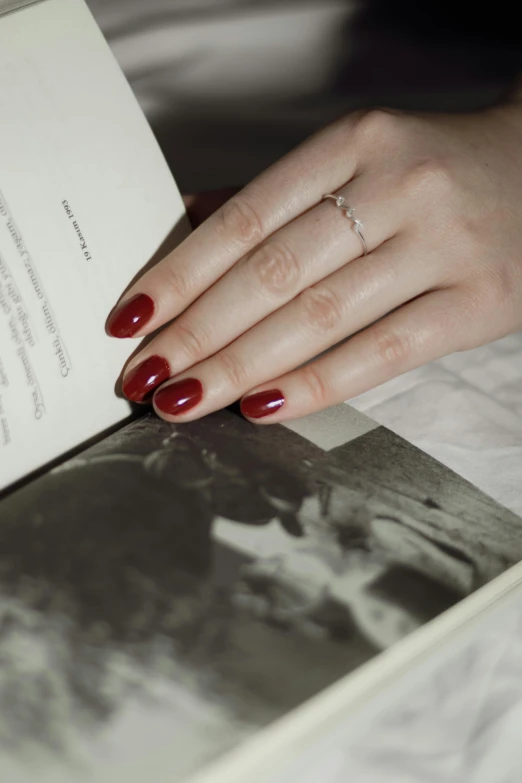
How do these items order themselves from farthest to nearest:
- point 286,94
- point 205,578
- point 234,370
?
point 286,94 → point 234,370 → point 205,578

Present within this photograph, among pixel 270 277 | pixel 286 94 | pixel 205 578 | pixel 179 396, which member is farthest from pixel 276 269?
pixel 286 94

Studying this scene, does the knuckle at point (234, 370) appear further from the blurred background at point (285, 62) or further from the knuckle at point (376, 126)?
the blurred background at point (285, 62)

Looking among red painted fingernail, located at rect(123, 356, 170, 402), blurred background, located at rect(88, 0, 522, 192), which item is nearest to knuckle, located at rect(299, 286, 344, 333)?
red painted fingernail, located at rect(123, 356, 170, 402)

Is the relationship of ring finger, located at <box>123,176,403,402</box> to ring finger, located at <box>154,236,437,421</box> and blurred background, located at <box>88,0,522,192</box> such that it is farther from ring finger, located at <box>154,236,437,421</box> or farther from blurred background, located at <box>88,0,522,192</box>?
blurred background, located at <box>88,0,522,192</box>

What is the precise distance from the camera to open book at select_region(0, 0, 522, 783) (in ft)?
1.09

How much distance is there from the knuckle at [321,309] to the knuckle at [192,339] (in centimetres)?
7

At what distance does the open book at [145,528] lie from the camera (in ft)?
1.09

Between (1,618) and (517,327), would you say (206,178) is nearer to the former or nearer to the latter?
(517,327)

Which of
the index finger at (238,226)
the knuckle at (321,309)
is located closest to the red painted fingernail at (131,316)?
the index finger at (238,226)

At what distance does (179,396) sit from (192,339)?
41 mm

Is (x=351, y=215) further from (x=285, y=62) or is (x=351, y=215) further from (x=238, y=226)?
(x=285, y=62)

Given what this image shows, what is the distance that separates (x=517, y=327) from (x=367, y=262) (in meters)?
0.15

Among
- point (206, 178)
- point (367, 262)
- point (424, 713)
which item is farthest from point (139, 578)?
point (206, 178)

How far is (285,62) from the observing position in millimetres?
895
